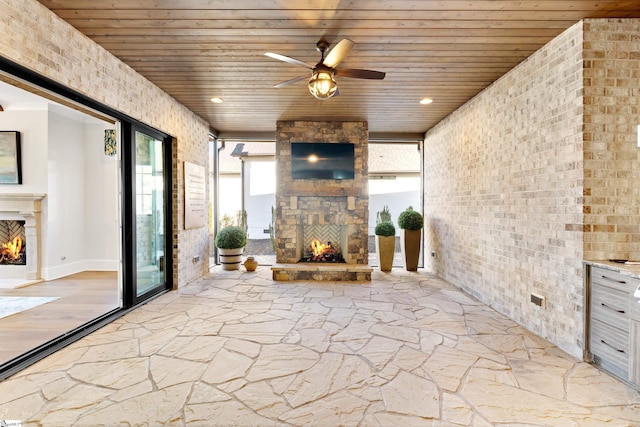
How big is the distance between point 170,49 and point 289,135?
2.79 meters

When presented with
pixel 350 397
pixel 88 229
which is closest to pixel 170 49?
pixel 350 397

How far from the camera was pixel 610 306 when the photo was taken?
7.61 ft

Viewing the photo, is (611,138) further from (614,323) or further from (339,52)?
(339,52)

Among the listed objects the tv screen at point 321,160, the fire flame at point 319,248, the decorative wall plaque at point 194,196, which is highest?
the tv screen at point 321,160

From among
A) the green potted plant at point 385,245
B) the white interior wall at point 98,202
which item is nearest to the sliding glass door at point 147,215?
the white interior wall at point 98,202

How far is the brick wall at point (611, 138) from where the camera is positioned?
252 centimetres

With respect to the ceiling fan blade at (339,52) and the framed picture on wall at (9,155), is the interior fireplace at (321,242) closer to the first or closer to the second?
the ceiling fan blade at (339,52)

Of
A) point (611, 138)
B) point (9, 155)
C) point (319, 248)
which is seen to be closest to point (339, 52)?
point (611, 138)

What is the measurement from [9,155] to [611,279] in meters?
7.87

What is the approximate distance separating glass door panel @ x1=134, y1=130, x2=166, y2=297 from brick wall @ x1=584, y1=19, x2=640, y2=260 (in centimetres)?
467

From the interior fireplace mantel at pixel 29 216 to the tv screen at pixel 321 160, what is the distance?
13.9 ft

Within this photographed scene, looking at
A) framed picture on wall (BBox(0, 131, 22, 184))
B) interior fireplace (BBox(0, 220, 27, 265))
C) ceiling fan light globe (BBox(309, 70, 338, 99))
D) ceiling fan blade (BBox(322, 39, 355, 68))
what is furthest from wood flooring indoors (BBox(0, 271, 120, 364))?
ceiling fan blade (BBox(322, 39, 355, 68))

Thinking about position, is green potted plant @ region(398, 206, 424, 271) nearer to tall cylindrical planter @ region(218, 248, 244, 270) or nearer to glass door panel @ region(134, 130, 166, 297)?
tall cylindrical planter @ region(218, 248, 244, 270)

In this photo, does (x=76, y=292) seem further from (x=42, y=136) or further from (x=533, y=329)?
(x=533, y=329)
